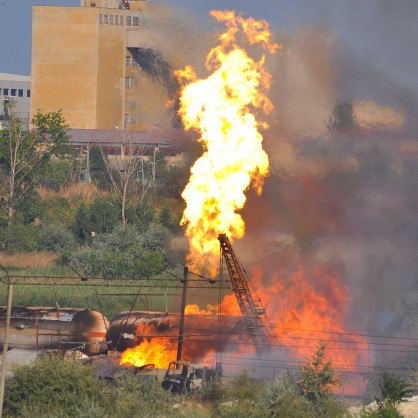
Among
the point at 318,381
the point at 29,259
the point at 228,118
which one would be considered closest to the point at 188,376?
the point at 318,381

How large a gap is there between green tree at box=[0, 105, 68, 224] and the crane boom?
3981cm

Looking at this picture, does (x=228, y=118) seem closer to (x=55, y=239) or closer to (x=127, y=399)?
(x=127, y=399)

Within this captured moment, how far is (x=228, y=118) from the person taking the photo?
49.7m

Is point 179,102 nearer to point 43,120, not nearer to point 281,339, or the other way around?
point 281,339

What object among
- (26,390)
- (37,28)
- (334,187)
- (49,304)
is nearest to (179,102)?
(334,187)

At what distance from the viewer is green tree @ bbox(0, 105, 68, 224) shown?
91.3 m

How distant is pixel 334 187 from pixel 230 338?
7651 mm

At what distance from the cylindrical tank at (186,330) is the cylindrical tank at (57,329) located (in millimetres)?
917

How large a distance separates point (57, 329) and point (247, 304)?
10314 millimetres

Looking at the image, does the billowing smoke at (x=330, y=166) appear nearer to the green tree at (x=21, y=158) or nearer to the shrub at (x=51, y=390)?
the shrub at (x=51, y=390)

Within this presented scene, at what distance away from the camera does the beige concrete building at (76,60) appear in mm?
119000

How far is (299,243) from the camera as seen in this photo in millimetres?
51312

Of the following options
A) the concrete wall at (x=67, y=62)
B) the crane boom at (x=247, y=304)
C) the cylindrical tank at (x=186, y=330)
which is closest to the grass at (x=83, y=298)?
the cylindrical tank at (x=186, y=330)

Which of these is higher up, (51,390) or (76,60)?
(76,60)
